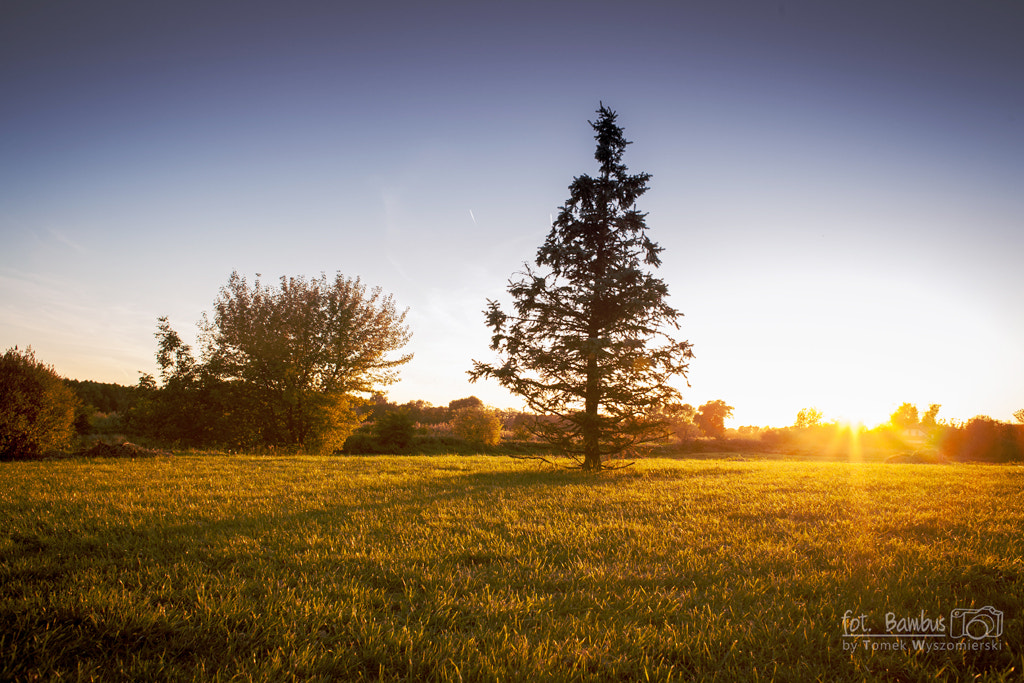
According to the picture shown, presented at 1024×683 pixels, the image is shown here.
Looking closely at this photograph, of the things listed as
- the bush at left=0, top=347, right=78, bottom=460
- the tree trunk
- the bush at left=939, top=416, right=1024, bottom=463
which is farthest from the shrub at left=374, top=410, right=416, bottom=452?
the bush at left=939, top=416, right=1024, bottom=463

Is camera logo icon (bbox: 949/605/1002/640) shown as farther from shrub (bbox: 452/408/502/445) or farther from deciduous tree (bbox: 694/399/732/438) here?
deciduous tree (bbox: 694/399/732/438)

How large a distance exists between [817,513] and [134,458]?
2009 cm

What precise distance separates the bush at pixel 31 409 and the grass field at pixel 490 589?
813cm

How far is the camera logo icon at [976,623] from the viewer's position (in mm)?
2992

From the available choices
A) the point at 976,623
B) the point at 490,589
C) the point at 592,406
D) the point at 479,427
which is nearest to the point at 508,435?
the point at 479,427

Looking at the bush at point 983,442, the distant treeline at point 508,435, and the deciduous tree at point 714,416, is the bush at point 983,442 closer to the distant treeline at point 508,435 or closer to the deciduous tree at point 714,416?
the distant treeline at point 508,435

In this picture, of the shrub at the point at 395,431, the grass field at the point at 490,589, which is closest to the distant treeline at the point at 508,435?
the shrub at the point at 395,431

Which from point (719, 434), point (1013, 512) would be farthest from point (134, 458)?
point (719, 434)

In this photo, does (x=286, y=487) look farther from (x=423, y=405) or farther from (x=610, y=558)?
(x=423, y=405)

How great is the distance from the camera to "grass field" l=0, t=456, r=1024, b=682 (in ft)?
8.29

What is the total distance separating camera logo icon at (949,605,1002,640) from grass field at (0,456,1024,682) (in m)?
0.03

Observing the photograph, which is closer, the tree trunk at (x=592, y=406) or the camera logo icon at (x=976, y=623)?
the camera logo icon at (x=976, y=623)

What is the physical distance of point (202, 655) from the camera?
8.32ft

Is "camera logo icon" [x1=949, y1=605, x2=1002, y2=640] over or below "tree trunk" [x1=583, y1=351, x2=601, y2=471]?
below
